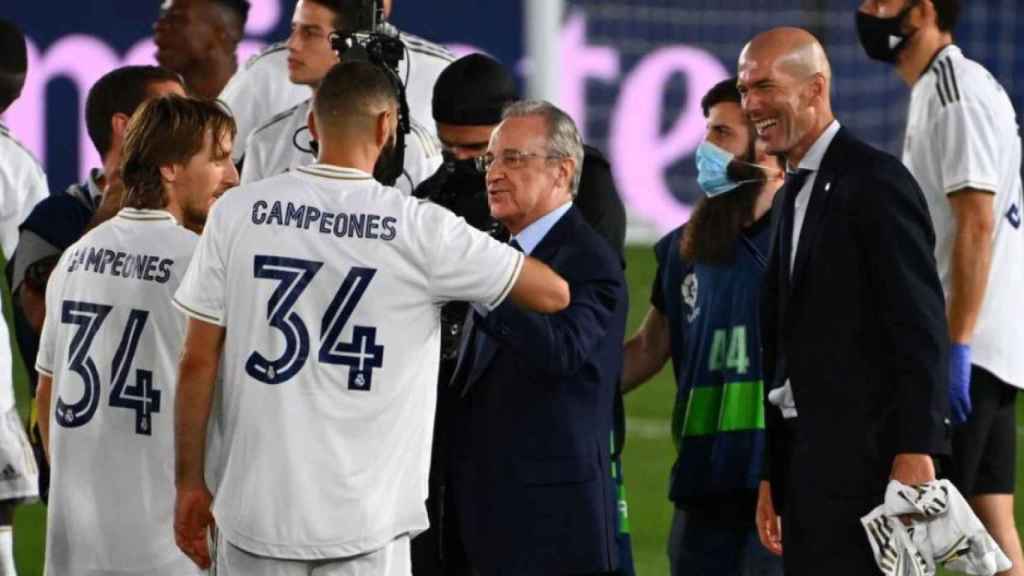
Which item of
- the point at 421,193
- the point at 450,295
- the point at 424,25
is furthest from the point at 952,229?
the point at 424,25

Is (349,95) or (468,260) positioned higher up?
(349,95)

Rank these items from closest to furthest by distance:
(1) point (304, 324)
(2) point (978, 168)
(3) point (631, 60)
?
(1) point (304, 324), (2) point (978, 168), (3) point (631, 60)

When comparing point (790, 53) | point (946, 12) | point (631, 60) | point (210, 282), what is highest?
point (631, 60)

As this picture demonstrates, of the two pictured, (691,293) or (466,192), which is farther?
(691,293)

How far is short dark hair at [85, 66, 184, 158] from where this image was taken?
560 centimetres

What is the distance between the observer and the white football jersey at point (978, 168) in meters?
5.95

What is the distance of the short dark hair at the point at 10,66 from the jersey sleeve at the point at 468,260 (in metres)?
2.53

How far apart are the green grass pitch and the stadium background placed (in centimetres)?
16

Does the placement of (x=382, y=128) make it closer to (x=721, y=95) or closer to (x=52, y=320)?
(x=52, y=320)

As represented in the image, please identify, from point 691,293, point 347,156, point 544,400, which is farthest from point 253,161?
point 347,156

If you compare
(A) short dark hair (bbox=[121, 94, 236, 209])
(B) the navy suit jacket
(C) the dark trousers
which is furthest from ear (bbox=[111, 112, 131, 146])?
(C) the dark trousers

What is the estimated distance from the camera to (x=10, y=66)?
6355 mm

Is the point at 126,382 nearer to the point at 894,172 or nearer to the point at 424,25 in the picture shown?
the point at 894,172

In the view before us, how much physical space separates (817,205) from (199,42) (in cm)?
366
